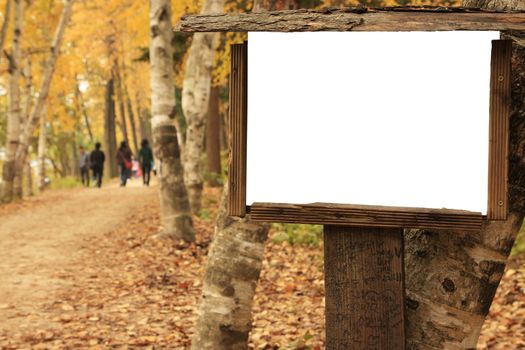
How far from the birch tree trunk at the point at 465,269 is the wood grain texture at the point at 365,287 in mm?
194

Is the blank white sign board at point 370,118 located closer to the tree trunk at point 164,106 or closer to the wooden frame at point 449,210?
the wooden frame at point 449,210

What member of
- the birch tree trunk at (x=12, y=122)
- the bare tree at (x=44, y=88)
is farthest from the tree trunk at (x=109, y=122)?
the birch tree trunk at (x=12, y=122)

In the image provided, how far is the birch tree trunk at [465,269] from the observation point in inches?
91.4

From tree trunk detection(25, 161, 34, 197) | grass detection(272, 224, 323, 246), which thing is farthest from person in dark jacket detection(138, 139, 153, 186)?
grass detection(272, 224, 323, 246)

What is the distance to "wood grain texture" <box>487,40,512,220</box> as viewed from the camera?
2094 mm

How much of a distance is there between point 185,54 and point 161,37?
909 centimetres

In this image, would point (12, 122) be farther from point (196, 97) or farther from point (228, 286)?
point (228, 286)

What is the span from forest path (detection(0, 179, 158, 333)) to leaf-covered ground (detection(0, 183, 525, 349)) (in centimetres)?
5

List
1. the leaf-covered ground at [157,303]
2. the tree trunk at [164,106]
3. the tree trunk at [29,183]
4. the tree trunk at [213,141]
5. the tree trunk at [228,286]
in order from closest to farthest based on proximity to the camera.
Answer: the tree trunk at [228,286], the leaf-covered ground at [157,303], the tree trunk at [164,106], the tree trunk at [213,141], the tree trunk at [29,183]

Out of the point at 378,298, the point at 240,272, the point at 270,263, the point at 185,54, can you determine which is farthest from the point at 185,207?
the point at 185,54

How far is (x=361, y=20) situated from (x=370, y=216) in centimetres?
69

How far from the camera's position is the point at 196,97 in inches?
515

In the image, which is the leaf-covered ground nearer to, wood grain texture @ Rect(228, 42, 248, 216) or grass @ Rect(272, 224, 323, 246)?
grass @ Rect(272, 224, 323, 246)

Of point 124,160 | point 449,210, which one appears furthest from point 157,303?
point 124,160
